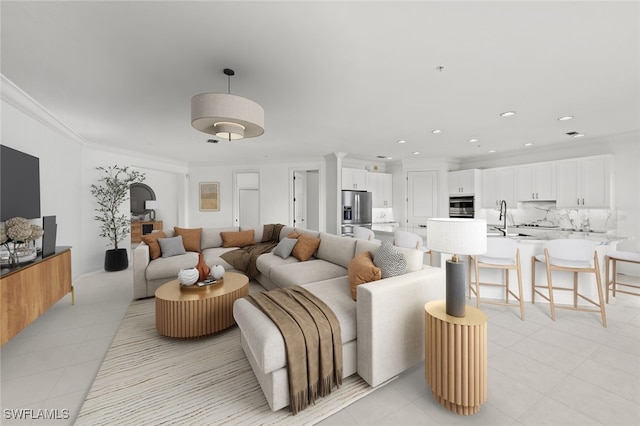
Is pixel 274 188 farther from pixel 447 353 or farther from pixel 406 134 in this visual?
pixel 447 353

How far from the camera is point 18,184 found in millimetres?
2812

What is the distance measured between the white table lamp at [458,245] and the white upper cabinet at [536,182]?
494 centimetres

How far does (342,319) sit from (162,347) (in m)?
1.77

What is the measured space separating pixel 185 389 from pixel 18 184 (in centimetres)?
295

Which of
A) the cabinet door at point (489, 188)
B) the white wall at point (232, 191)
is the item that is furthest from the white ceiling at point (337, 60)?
the white wall at point (232, 191)

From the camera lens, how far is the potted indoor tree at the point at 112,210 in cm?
499

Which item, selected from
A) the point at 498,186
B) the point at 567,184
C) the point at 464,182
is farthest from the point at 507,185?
the point at 567,184

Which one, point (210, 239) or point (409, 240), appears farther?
point (210, 239)

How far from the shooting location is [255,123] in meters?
2.08

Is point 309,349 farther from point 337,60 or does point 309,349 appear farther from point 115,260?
point 115,260

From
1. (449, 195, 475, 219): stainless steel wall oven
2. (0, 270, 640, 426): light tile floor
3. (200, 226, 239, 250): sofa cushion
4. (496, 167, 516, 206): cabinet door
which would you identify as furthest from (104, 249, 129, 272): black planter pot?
(496, 167, 516, 206): cabinet door

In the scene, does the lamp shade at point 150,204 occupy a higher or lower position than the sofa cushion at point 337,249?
higher

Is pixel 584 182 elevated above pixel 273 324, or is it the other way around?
pixel 584 182

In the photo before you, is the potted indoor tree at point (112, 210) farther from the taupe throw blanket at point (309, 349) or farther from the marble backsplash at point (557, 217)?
the marble backsplash at point (557, 217)
